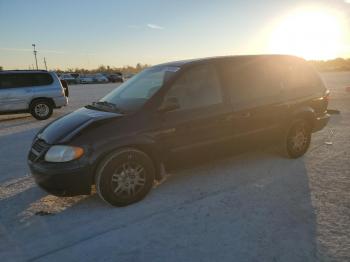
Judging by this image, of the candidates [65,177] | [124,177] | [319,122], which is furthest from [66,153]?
[319,122]

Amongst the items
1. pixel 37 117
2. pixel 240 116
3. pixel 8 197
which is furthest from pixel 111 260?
pixel 37 117

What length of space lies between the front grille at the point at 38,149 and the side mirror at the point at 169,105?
4.69 feet

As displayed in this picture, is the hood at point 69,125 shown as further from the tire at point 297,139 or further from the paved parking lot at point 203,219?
the tire at point 297,139

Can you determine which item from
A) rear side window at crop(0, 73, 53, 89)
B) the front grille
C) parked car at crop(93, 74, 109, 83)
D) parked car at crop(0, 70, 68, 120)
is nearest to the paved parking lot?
the front grille

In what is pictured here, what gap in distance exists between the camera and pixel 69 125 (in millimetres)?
4016

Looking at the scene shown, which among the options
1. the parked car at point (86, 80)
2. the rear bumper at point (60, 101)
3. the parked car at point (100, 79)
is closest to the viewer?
the rear bumper at point (60, 101)

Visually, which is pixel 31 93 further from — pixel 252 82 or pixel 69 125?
pixel 252 82

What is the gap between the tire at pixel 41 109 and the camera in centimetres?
1168

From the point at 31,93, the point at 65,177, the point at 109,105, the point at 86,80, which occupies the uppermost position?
the point at 86,80

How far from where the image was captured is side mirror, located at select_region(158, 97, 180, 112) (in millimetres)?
4086

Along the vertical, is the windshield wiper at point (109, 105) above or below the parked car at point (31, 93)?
below

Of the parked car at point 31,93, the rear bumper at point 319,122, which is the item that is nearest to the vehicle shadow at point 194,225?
the rear bumper at point 319,122

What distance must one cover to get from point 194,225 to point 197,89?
1.83 metres

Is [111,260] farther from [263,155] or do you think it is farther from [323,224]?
[263,155]
